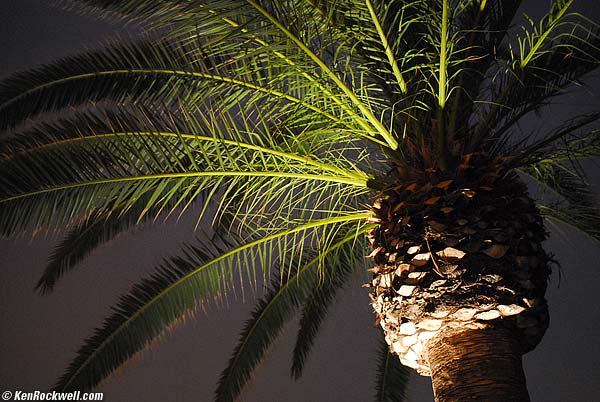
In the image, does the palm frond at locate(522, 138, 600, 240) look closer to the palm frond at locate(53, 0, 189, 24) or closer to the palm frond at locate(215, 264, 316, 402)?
the palm frond at locate(215, 264, 316, 402)

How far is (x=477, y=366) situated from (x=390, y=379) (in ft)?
12.2

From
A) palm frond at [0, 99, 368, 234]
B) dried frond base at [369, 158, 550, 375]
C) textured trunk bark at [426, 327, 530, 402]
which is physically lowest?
textured trunk bark at [426, 327, 530, 402]

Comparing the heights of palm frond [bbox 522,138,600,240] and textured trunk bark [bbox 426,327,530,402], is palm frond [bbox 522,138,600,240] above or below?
above

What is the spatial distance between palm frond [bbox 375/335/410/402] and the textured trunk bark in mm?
3415

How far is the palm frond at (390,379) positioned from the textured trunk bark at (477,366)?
3.42m

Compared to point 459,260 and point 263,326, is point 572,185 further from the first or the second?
point 263,326

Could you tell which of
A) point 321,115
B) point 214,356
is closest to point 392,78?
point 321,115

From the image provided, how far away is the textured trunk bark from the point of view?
3.94 metres

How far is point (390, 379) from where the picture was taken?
7625mm

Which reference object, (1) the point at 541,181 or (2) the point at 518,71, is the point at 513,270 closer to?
(2) the point at 518,71

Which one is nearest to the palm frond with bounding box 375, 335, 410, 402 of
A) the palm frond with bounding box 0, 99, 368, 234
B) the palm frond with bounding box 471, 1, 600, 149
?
the palm frond with bounding box 0, 99, 368, 234

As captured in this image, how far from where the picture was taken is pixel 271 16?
4363 millimetres

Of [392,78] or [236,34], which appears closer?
[236,34]

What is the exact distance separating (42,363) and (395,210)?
1066 cm
